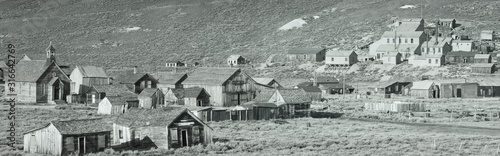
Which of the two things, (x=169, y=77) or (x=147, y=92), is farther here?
(x=169, y=77)

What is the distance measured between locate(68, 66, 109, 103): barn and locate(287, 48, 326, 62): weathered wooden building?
5188cm

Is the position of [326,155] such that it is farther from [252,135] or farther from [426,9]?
[426,9]

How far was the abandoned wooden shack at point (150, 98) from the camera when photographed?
227 feet

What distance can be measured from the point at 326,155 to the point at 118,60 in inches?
4619

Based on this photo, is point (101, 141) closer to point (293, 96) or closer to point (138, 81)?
point (293, 96)

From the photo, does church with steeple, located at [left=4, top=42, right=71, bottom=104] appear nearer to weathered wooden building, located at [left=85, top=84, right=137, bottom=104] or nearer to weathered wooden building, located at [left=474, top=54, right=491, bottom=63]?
weathered wooden building, located at [left=85, top=84, right=137, bottom=104]

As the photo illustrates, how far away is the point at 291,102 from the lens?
61.3m

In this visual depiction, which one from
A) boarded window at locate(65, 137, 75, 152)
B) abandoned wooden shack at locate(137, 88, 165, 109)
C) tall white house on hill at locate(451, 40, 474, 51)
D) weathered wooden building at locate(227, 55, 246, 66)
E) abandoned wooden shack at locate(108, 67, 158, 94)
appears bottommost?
boarded window at locate(65, 137, 75, 152)

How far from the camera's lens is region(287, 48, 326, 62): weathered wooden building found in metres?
124

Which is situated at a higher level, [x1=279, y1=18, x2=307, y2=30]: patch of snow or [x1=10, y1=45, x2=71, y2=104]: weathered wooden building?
[x1=279, y1=18, x2=307, y2=30]: patch of snow

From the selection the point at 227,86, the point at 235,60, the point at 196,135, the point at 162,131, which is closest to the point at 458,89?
the point at 227,86

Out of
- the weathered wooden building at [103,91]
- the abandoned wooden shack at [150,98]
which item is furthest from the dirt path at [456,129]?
the weathered wooden building at [103,91]

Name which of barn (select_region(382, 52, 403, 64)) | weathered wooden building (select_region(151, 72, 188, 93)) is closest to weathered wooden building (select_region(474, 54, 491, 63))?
barn (select_region(382, 52, 403, 64))

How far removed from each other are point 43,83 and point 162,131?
38108mm
